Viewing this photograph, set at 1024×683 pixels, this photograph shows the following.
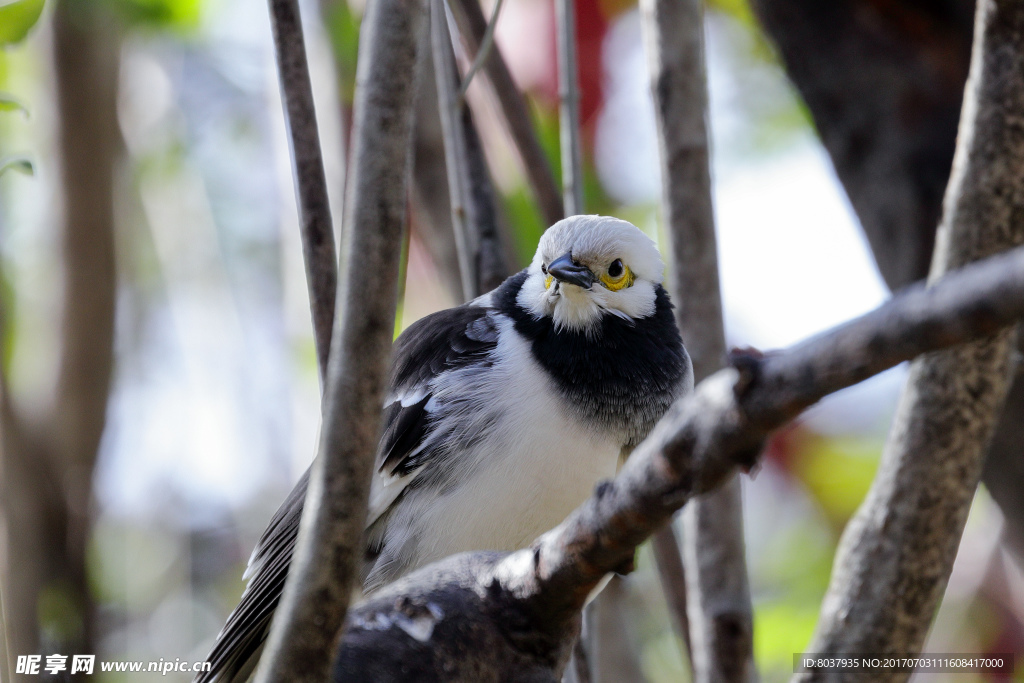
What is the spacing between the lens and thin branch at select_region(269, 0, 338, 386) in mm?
1896

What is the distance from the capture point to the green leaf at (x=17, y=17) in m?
1.83

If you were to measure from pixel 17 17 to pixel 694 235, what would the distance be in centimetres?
156

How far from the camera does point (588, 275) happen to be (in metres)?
2.55

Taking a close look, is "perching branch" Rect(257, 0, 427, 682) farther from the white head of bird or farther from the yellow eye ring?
the yellow eye ring

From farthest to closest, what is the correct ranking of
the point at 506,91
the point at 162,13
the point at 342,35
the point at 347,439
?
1. the point at 162,13
2. the point at 342,35
3. the point at 506,91
4. the point at 347,439

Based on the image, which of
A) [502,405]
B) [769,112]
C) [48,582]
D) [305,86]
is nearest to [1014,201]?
[502,405]

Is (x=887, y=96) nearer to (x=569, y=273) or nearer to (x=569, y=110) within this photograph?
(x=569, y=110)

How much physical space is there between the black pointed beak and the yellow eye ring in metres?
0.10

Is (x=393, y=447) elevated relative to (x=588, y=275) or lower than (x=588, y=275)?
lower

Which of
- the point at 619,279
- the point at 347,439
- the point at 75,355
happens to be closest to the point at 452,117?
the point at 619,279

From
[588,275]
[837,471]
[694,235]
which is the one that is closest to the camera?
[694,235]

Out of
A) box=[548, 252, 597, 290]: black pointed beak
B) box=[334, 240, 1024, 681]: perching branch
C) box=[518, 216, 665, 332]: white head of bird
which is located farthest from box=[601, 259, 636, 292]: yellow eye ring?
box=[334, 240, 1024, 681]: perching branch

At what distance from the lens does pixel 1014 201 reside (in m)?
2.04

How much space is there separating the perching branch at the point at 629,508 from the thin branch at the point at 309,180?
0.65 meters
